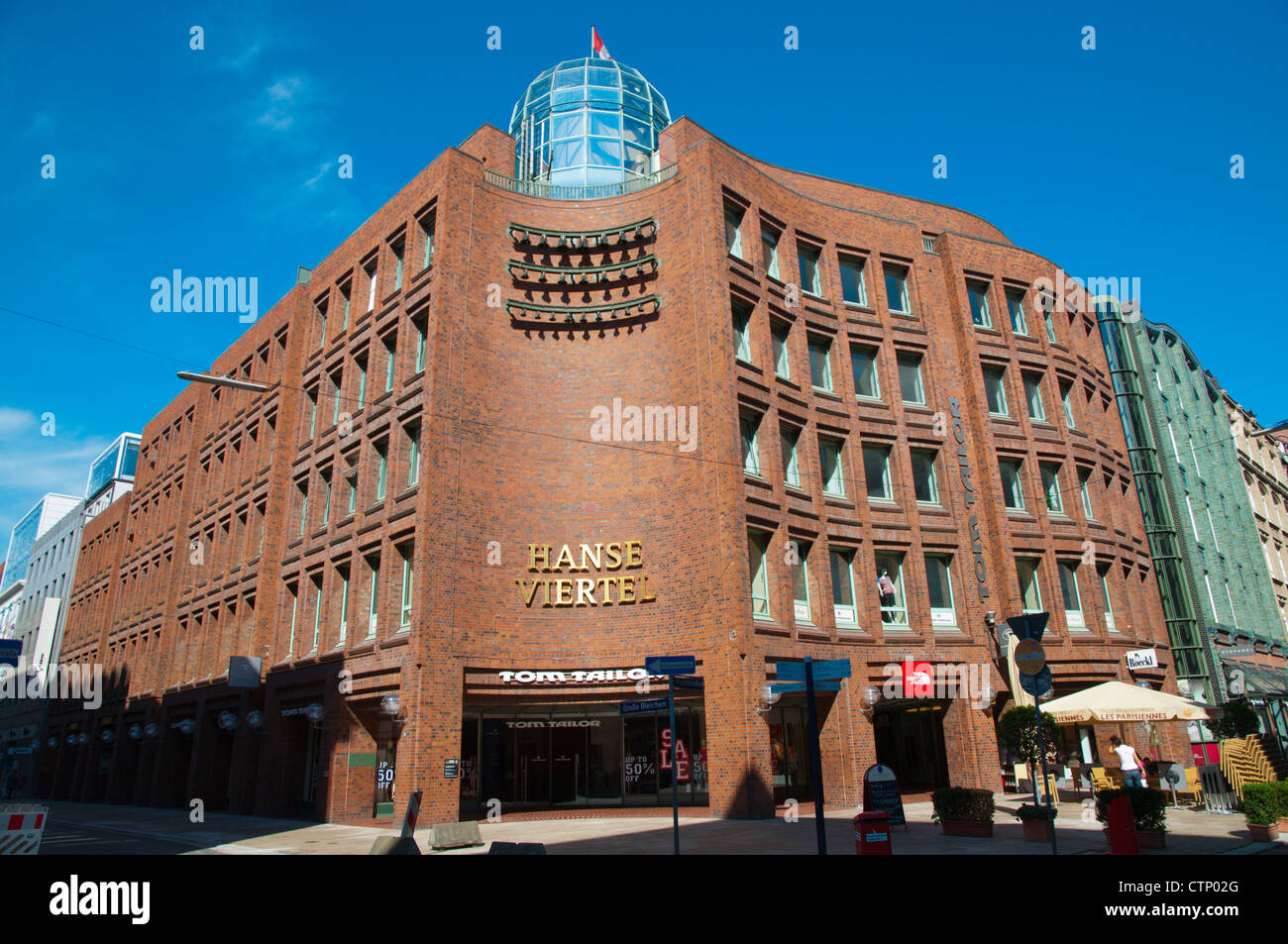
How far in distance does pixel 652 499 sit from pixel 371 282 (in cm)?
1392

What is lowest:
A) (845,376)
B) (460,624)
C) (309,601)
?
(460,624)

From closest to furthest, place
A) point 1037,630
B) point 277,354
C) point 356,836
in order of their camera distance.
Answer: point 1037,630 < point 356,836 < point 277,354

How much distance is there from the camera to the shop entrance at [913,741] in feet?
79.4

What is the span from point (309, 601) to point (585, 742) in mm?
10909

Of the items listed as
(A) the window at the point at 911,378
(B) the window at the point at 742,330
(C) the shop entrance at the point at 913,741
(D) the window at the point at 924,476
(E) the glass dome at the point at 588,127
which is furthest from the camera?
(E) the glass dome at the point at 588,127

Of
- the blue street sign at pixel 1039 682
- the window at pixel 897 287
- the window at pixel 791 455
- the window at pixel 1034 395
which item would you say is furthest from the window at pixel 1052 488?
the blue street sign at pixel 1039 682

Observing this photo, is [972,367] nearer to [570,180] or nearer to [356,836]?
[570,180]

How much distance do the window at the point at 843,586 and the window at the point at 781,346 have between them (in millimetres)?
5722

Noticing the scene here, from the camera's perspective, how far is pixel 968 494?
26.0 meters

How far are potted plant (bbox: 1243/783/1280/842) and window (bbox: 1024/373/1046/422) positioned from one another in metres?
18.1

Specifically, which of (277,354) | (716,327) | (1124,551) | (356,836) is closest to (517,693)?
(356,836)

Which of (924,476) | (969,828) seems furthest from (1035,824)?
(924,476)

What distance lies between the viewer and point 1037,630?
12.4 metres

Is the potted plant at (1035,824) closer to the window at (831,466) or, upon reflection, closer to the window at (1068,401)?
the window at (831,466)
